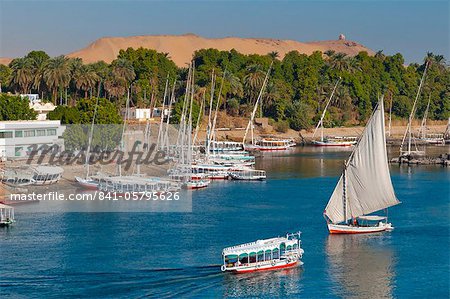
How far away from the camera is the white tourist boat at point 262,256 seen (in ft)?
189

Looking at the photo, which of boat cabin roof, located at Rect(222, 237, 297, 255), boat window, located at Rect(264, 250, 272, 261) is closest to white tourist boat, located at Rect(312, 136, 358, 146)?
boat cabin roof, located at Rect(222, 237, 297, 255)

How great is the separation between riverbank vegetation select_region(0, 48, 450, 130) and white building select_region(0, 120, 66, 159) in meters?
6.88

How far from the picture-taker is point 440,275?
59000mm

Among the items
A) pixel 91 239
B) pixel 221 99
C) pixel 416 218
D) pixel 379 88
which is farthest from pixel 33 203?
pixel 379 88

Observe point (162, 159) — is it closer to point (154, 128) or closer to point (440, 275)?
point (154, 128)

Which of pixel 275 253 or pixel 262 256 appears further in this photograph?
pixel 275 253

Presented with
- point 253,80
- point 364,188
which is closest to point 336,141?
point 253,80

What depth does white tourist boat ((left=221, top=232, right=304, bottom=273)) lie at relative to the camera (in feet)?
189

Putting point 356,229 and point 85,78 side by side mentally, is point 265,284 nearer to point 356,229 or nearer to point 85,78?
point 356,229

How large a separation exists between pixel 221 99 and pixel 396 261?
95553mm

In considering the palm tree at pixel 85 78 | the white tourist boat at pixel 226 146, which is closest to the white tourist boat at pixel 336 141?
the white tourist boat at pixel 226 146

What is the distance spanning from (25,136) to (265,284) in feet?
184

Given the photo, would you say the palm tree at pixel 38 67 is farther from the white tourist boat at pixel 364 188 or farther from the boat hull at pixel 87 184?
the white tourist boat at pixel 364 188

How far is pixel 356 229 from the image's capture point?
7006 centimetres
